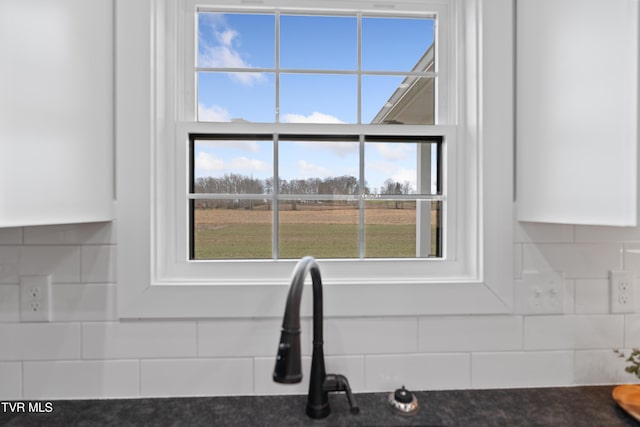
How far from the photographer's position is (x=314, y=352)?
92 centimetres

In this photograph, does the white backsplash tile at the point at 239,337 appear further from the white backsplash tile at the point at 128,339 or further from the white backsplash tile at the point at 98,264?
Result: the white backsplash tile at the point at 98,264

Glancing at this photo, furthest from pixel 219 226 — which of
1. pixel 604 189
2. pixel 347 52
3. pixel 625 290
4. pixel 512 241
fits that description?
pixel 625 290

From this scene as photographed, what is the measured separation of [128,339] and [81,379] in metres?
0.19

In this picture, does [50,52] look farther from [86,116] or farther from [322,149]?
A: [322,149]

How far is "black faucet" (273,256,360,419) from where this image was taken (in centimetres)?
68

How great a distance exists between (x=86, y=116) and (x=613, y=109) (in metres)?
1.34

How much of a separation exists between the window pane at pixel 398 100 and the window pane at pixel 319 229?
0.33 meters

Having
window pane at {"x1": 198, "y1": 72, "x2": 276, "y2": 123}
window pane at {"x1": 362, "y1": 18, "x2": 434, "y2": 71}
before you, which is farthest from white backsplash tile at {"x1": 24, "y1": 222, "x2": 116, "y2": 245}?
window pane at {"x1": 362, "y1": 18, "x2": 434, "y2": 71}

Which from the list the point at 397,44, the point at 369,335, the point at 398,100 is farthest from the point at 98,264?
the point at 397,44

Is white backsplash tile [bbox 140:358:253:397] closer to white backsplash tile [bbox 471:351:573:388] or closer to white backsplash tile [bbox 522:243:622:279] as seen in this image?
white backsplash tile [bbox 471:351:573:388]

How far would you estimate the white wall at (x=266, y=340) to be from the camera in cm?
102

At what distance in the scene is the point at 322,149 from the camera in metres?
1.19

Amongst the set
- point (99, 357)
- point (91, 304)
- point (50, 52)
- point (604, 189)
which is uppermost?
point (50, 52)

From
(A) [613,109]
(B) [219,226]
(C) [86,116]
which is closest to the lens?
(A) [613,109]
